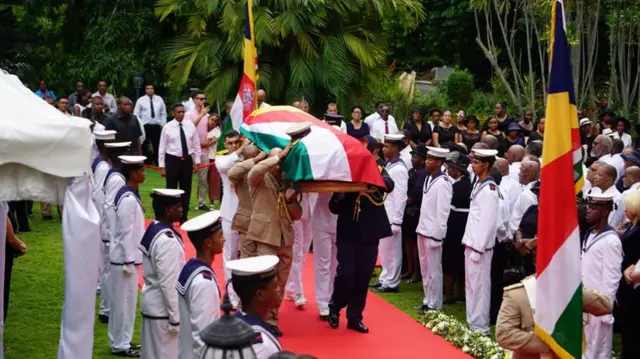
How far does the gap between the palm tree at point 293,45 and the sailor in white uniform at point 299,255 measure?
9.64 m

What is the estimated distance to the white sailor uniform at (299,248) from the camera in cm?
1222

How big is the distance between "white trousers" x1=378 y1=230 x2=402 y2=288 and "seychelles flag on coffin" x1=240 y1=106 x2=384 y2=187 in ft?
8.79

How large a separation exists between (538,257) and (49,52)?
22179mm

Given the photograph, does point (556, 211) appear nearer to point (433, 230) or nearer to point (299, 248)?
point (433, 230)

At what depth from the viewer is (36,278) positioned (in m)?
13.7

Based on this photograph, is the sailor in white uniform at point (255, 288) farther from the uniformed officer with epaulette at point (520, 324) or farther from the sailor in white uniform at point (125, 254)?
the sailor in white uniform at point (125, 254)

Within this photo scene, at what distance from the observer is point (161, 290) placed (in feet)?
27.2

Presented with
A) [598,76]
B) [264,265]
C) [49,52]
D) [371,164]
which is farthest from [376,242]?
[598,76]

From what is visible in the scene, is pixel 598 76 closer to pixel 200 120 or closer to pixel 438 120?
pixel 438 120

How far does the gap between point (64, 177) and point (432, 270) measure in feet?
21.4

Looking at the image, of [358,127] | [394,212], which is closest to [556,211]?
[394,212]

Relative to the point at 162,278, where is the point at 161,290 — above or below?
below

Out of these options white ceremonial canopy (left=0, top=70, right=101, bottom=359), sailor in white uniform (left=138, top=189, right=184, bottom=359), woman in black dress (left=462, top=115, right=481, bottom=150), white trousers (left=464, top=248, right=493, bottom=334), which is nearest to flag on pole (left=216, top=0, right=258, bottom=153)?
white trousers (left=464, top=248, right=493, bottom=334)

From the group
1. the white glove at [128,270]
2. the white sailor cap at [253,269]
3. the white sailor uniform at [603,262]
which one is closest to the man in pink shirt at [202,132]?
the white glove at [128,270]
